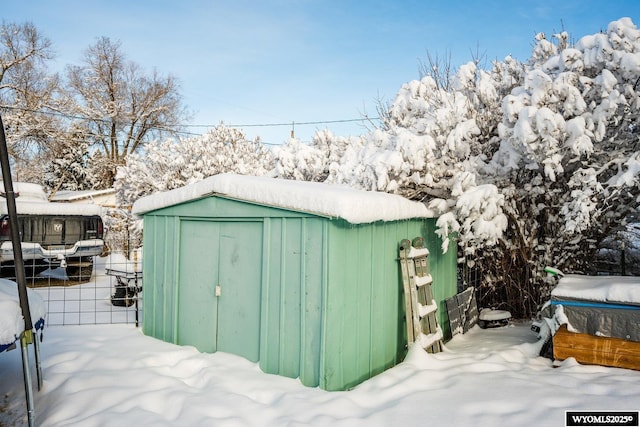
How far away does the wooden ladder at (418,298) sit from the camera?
18.0ft

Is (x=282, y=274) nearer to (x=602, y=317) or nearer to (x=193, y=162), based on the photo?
(x=602, y=317)

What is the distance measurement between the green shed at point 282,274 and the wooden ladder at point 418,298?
150mm

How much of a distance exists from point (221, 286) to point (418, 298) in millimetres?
2485

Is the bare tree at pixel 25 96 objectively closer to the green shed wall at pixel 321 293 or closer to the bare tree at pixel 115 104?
the bare tree at pixel 115 104

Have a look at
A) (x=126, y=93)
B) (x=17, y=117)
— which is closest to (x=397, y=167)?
(x=17, y=117)

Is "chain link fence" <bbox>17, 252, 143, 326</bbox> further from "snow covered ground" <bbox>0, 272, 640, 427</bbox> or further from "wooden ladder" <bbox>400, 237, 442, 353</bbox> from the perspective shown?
"wooden ladder" <bbox>400, 237, 442, 353</bbox>

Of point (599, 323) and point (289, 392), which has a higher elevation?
point (599, 323)

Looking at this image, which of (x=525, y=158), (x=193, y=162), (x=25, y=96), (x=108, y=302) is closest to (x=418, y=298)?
(x=525, y=158)

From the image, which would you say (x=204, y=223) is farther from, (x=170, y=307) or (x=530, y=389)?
(x=530, y=389)

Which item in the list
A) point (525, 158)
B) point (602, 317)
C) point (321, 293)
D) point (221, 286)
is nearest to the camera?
point (321, 293)

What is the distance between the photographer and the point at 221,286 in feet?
17.9

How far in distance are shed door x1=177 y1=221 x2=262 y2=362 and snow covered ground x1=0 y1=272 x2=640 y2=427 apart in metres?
0.20

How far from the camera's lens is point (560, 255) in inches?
298

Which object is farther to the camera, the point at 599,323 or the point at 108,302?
the point at 108,302
